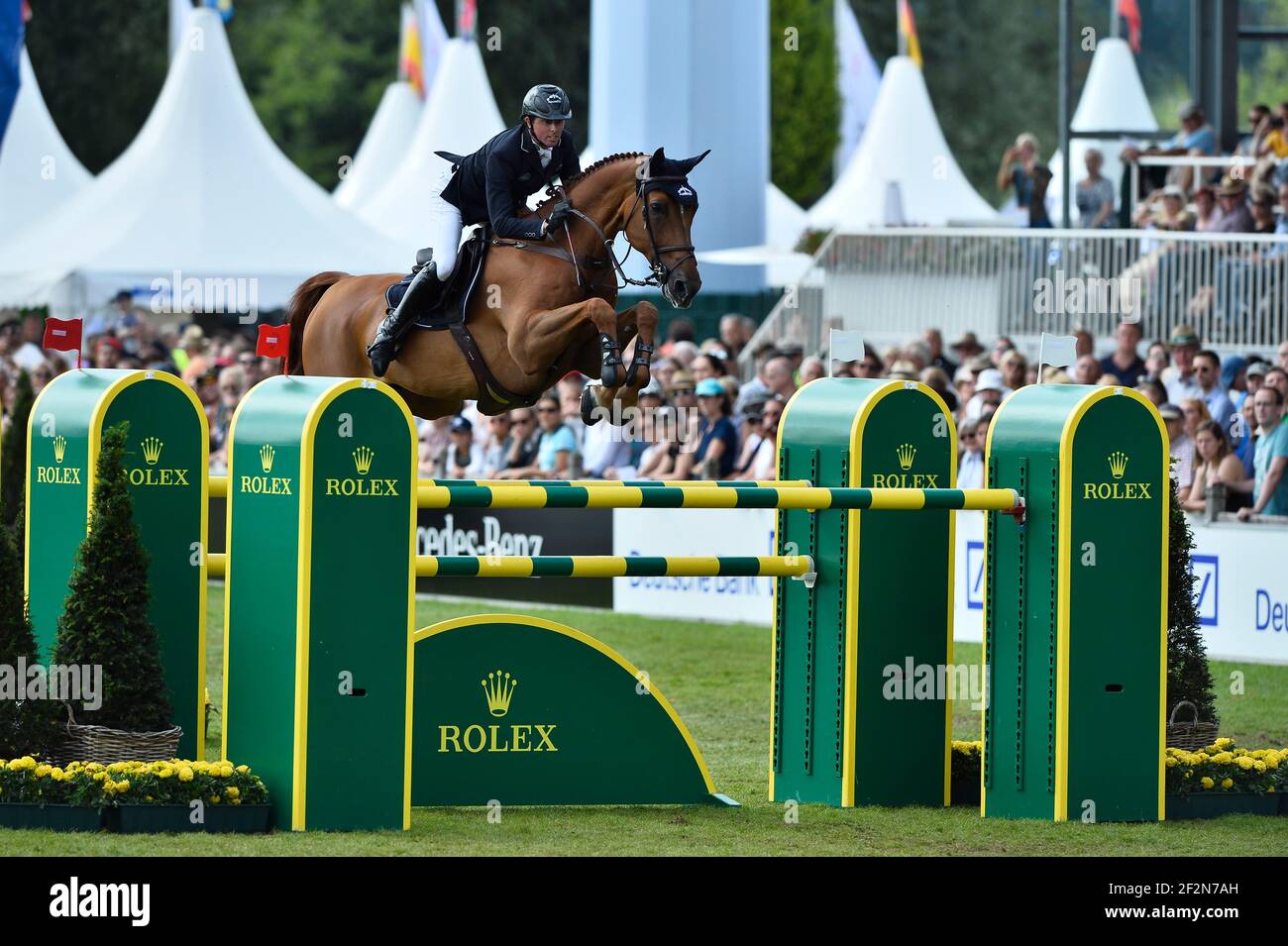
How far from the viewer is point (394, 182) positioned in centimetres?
2931

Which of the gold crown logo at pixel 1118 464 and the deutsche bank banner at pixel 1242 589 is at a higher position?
the gold crown logo at pixel 1118 464

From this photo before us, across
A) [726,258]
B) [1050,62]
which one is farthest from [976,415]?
[1050,62]

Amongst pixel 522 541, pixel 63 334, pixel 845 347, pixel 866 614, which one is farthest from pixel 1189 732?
pixel 522 541

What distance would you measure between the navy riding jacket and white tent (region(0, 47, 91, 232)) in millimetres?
17488

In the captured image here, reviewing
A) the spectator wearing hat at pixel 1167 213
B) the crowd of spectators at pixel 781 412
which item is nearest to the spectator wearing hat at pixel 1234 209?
the spectator wearing hat at pixel 1167 213

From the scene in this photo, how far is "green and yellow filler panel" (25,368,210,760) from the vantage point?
8508mm

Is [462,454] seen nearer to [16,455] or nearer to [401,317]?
[16,455]

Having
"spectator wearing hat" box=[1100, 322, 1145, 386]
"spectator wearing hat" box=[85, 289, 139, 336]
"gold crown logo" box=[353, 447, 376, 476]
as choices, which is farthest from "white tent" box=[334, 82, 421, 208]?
"gold crown logo" box=[353, 447, 376, 476]

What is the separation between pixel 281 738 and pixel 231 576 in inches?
25.3

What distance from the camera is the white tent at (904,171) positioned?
29594 mm

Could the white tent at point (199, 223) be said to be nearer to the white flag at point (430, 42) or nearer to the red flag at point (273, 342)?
the white flag at point (430, 42)

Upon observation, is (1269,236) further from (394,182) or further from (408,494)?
(394,182)

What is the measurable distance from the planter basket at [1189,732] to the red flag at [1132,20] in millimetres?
14709

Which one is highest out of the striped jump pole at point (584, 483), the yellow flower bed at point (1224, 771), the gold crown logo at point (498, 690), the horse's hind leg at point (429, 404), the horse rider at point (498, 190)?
the horse rider at point (498, 190)
